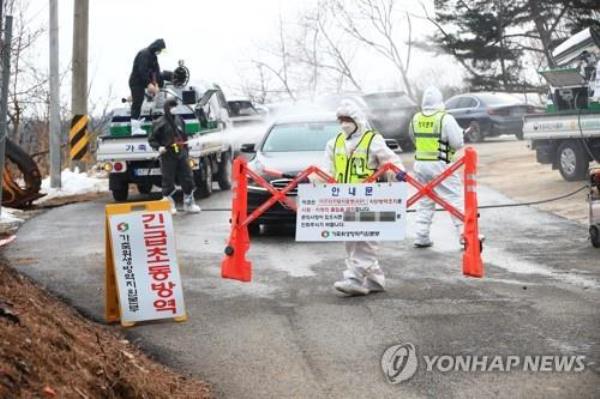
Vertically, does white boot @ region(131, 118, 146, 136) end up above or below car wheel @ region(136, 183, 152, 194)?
above

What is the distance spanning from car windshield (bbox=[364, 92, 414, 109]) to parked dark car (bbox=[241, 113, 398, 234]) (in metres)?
13.0

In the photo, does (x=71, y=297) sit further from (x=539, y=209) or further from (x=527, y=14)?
(x=527, y=14)

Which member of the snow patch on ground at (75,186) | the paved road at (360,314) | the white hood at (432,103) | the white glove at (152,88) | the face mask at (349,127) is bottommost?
the snow patch on ground at (75,186)

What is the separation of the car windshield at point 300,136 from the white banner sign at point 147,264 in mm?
6383

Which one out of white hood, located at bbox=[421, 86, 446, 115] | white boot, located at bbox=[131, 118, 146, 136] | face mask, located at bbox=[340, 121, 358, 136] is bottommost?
white boot, located at bbox=[131, 118, 146, 136]

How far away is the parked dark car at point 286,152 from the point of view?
13.4m

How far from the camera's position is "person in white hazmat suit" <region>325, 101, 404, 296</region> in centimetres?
943

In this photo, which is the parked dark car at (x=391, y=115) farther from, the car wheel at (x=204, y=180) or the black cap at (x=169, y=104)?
the black cap at (x=169, y=104)

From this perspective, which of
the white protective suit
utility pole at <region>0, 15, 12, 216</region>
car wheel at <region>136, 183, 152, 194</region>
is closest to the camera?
utility pole at <region>0, 15, 12, 216</region>

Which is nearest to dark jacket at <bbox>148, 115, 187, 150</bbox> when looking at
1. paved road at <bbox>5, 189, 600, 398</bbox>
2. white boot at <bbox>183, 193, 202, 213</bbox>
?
white boot at <bbox>183, 193, 202, 213</bbox>

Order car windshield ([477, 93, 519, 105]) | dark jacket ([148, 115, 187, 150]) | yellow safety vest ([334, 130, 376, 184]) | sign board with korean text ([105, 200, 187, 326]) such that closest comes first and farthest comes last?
sign board with korean text ([105, 200, 187, 326]), yellow safety vest ([334, 130, 376, 184]), dark jacket ([148, 115, 187, 150]), car windshield ([477, 93, 519, 105])

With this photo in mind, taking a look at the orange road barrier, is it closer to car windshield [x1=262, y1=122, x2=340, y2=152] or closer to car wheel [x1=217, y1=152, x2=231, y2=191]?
car windshield [x1=262, y1=122, x2=340, y2=152]

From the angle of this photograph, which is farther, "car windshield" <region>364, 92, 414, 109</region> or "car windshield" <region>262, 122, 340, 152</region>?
"car windshield" <region>364, 92, 414, 109</region>

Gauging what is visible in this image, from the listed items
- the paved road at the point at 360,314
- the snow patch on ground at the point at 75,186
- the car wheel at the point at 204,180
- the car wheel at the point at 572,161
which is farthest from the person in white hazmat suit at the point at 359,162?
the snow patch on ground at the point at 75,186
